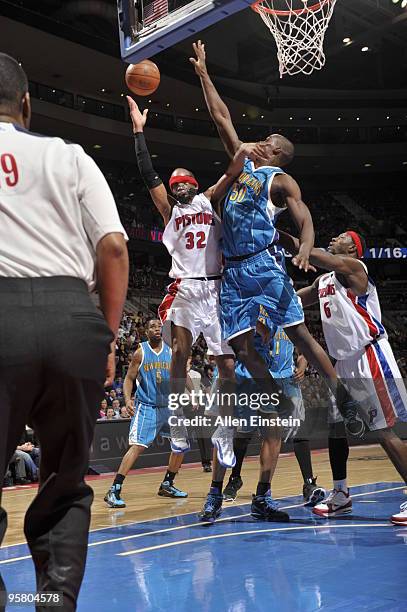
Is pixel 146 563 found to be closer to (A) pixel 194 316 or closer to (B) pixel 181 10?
(A) pixel 194 316

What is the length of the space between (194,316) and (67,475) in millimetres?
3648

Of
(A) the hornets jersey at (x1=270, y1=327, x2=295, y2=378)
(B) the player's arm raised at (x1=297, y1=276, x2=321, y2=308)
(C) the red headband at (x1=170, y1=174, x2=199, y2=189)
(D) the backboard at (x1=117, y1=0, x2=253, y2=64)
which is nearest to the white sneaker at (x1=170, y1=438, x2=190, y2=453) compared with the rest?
(A) the hornets jersey at (x1=270, y1=327, x2=295, y2=378)

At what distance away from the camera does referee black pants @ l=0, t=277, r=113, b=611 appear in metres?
1.81

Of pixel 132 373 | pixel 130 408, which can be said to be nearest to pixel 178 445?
pixel 130 408

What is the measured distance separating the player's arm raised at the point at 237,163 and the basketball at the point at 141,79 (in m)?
1.32

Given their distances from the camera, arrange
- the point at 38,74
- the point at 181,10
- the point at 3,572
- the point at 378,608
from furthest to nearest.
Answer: the point at 38,74
the point at 181,10
the point at 3,572
the point at 378,608

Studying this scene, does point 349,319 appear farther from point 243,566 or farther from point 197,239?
point 243,566

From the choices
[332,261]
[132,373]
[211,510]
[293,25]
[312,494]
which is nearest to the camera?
[332,261]

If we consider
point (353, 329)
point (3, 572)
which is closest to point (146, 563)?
point (3, 572)

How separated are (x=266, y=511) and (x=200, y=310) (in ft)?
5.28

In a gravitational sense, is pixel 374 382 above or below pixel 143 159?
below

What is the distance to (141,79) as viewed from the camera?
20.5 feet

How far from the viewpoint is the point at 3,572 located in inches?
147

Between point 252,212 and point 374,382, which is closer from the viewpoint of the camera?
point 252,212
